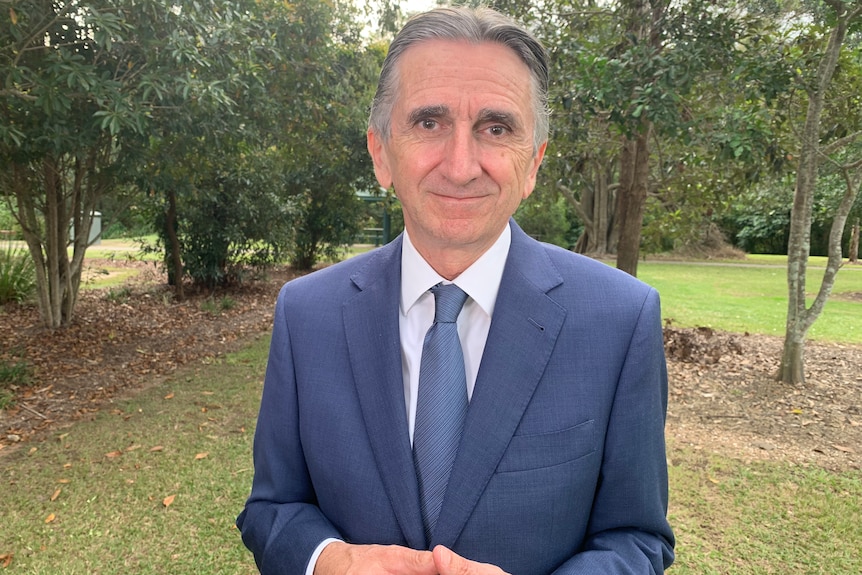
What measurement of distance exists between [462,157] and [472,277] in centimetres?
30

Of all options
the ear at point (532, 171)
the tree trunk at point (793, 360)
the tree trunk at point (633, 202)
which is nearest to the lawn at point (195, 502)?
the tree trunk at point (793, 360)

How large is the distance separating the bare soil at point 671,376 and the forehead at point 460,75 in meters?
4.74

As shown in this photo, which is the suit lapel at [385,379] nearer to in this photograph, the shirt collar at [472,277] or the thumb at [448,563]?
the shirt collar at [472,277]

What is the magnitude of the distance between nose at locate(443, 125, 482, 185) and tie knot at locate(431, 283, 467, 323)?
27 cm

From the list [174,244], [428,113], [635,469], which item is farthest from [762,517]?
[174,244]

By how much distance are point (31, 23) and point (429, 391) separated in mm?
5388

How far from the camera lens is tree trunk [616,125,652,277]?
7.67 metres

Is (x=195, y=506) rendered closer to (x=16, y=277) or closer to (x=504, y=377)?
(x=504, y=377)

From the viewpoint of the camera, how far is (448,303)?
4.64ft

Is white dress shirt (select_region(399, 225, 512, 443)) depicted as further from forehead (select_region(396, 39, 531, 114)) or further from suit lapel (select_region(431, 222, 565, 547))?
forehead (select_region(396, 39, 531, 114))

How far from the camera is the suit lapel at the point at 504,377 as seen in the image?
1.25 m

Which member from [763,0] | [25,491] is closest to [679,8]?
[763,0]

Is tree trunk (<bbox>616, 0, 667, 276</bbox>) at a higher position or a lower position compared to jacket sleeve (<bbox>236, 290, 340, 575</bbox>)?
higher

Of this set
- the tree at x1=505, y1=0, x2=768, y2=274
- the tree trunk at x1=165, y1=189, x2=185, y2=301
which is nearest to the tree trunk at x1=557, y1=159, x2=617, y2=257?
the tree at x1=505, y1=0, x2=768, y2=274
